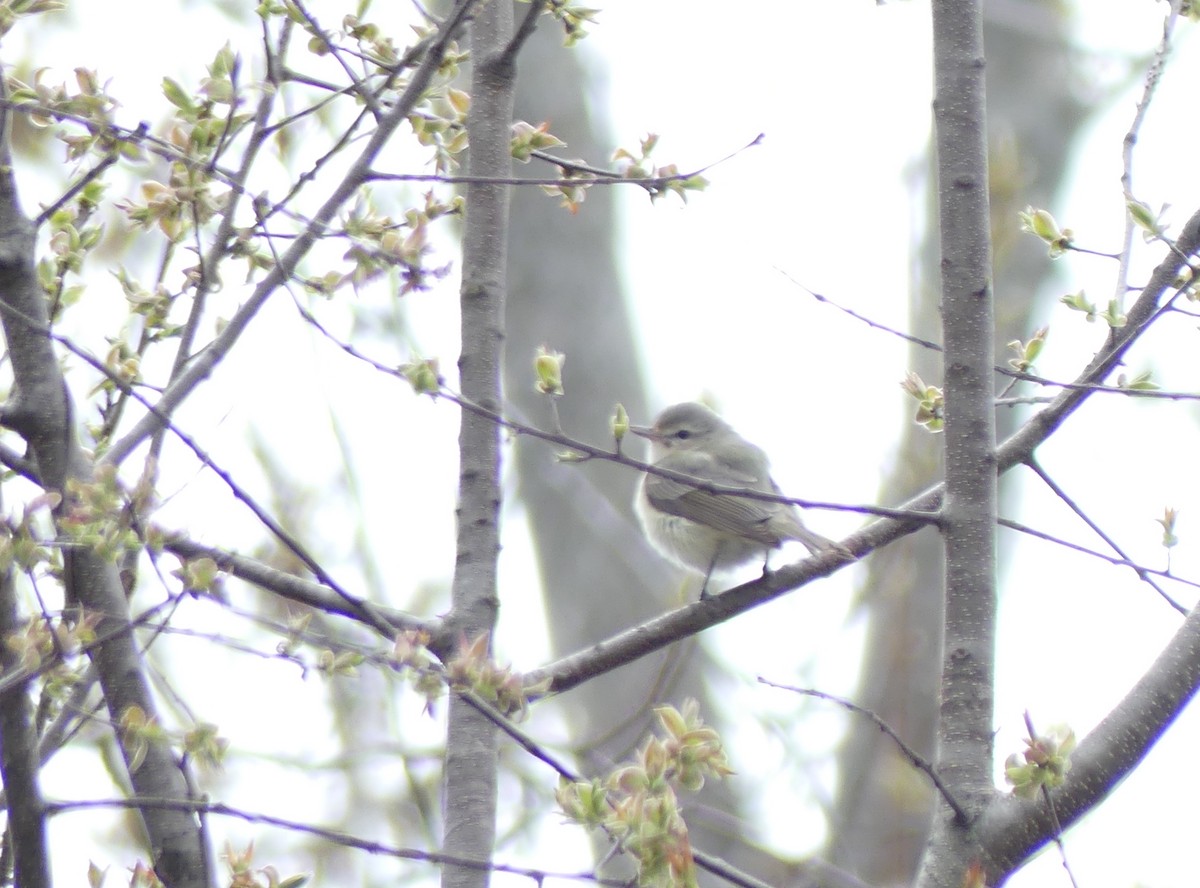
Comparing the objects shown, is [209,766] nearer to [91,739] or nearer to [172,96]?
[172,96]

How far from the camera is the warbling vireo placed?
14.4 ft

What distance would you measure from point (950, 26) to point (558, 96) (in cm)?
532

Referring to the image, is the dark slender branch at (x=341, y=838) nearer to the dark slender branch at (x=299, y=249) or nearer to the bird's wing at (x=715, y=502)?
the dark slender branch at (x=299, y=249)

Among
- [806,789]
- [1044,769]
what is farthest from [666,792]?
[806,789]

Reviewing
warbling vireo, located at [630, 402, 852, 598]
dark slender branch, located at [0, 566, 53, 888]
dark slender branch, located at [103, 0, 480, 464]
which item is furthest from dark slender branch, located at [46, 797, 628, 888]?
warbling vireo, located at [630, 402, 852, 598]

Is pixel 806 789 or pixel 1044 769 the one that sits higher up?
pixel 806 789

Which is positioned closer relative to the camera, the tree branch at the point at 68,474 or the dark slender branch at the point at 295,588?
the tree branch at the point at 68,474

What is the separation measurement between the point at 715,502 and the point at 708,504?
0.04m

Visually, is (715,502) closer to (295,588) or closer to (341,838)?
(295,588)

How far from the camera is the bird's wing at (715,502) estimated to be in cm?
441

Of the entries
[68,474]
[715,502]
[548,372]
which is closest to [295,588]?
[68,474]

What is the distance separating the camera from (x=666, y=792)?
1.79 meters

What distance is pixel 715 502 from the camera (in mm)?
4629

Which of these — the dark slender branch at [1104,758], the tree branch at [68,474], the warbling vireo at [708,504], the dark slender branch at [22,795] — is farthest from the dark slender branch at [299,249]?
the warbling vireo at [708,504]
